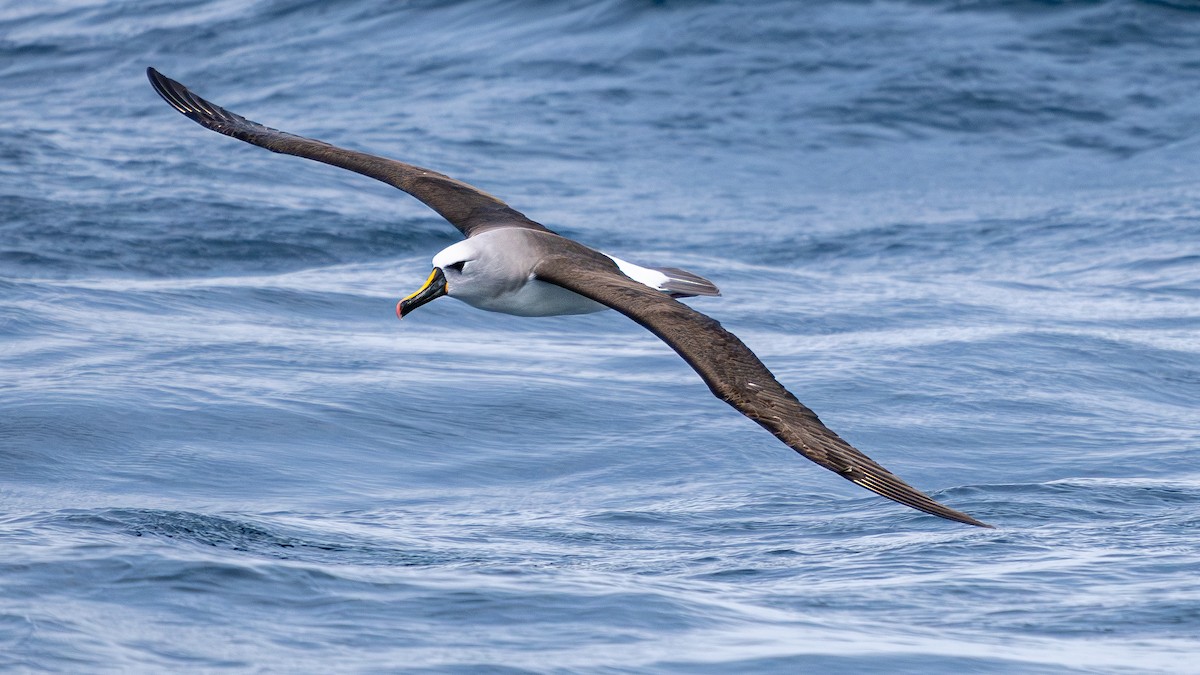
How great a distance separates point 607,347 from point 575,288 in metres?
4.85

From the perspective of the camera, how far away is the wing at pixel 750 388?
7.32 meters

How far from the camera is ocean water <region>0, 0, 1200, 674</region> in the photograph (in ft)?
25.2

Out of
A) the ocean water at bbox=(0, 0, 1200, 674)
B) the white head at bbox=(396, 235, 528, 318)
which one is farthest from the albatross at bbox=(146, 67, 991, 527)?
the ocean water at bbox=(0, 0, 1200, 674)

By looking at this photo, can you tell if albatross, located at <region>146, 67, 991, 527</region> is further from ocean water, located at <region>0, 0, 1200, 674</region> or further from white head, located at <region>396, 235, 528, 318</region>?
ocean water, located at <region>0, 0, 1200, 674</region>

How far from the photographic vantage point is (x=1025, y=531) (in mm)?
9281

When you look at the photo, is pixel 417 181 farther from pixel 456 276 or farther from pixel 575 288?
pixel 575 288

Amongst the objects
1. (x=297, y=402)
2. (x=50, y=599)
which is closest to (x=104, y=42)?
(x=297, y=402)

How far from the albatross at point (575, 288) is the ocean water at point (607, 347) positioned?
2.78 ft

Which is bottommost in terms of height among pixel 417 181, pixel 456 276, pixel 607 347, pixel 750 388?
pixel 750 388

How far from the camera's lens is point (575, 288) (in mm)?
9086

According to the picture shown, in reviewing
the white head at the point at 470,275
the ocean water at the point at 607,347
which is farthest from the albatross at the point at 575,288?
the ocean water at the point at 607,347

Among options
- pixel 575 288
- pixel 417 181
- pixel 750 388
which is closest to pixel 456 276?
pixel 575 288

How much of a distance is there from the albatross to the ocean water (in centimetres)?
85

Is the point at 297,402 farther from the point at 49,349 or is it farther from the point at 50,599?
the point at 50,599
